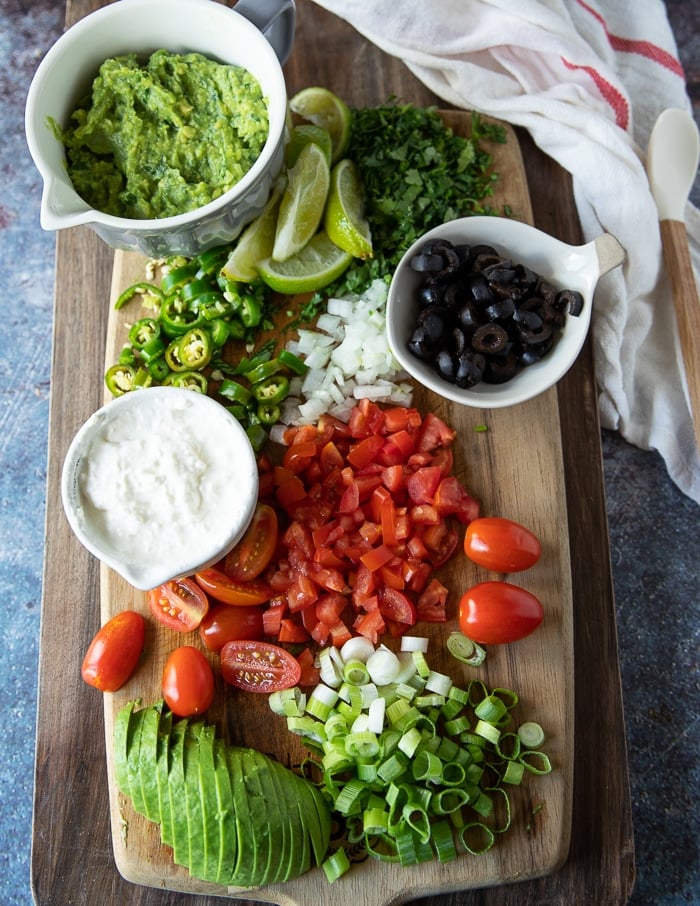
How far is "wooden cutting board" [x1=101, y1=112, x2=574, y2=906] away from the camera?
88.8 inches

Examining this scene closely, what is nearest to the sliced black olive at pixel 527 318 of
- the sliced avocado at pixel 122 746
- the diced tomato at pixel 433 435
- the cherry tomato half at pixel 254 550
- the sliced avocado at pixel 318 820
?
the diced tomato at pixel 433 435

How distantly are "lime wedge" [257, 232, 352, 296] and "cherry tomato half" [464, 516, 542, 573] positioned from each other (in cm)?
85

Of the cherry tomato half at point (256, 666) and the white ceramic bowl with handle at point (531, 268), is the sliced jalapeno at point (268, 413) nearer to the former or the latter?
the white ceramic bowl with handle at point (531, 268)

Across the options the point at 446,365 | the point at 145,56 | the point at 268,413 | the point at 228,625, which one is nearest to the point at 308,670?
the point at 228,625

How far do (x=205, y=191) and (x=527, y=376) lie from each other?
3.33 ft

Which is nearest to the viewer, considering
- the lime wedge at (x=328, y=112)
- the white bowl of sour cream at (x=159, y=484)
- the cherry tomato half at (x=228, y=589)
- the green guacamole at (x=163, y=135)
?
the white bowl of sour cream at (x=159, y=484)

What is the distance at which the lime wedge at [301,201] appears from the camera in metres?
2.43

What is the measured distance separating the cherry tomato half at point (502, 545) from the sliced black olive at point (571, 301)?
61cm

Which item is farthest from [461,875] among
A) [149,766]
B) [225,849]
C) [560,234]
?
[560,234]

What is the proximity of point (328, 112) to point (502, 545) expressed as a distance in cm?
141

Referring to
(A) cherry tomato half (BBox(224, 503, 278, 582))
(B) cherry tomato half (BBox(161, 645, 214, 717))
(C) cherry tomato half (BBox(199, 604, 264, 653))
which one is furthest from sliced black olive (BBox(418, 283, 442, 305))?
(B) cherry tomato half (BBox(161, 645, 214, 717))

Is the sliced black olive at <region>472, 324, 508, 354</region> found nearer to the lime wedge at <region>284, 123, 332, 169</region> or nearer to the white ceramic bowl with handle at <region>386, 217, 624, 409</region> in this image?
the white ceramic bowl with handle at <region>386, 217, 624, 409</region>

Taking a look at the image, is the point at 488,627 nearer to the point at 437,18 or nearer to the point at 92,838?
the point at 92,838

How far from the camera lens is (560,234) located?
8.96 feet
